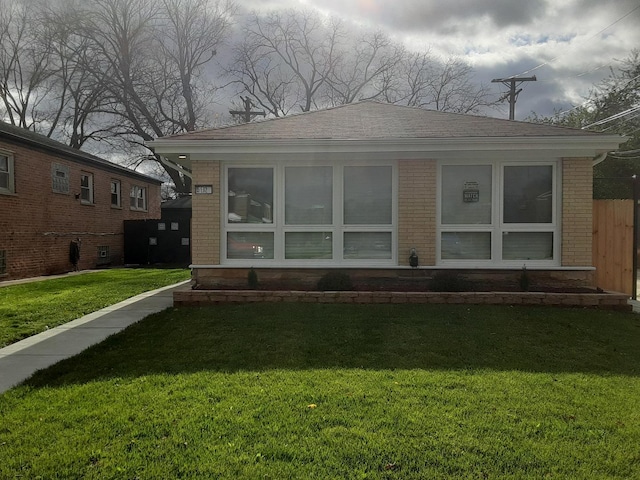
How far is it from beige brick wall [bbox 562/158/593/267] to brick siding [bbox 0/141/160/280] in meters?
14.3

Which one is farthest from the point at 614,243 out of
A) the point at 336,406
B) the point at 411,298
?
the point at 336,406

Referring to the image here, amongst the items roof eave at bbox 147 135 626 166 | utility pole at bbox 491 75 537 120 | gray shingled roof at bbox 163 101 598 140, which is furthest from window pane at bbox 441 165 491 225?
utility pole at bbox 491 75 537 120

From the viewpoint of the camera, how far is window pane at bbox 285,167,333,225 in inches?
317

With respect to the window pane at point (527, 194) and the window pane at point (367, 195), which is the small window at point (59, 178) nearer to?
the window pane at point (367, 195)

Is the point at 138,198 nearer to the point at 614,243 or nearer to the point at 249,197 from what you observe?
the point at 249,197

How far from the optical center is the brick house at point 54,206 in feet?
40.5

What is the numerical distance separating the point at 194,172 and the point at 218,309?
9.10ft

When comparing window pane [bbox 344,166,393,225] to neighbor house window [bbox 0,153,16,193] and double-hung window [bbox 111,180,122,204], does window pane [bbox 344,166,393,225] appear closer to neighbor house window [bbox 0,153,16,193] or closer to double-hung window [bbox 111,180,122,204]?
neighbor house window [bbox 0,153,16,193]

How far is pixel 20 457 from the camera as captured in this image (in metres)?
2.57

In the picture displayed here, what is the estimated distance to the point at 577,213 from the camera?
7.61 m

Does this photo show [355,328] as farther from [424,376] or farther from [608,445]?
[608,445]

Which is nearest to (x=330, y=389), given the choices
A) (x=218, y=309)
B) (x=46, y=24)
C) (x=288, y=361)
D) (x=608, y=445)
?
(x=288, y=361)

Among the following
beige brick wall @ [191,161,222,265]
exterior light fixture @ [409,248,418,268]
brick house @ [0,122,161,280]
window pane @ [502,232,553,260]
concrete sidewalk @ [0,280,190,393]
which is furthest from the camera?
brick house @ [0,122,161,280]

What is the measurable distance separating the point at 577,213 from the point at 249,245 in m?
6.18
